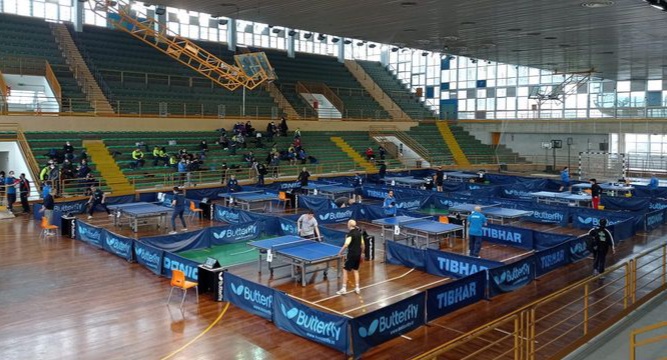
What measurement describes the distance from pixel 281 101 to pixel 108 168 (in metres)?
17.9

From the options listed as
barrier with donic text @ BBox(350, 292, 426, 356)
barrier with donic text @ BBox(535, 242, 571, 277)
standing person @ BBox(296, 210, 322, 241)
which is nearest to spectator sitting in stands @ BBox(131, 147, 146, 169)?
standing person @ BBox(296, 210, 322, 241)

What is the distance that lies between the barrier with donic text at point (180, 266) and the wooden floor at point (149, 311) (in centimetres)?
33

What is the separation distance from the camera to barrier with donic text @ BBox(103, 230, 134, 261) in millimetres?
15866

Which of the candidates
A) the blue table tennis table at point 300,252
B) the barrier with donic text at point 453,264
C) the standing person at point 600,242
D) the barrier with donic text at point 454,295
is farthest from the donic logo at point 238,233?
the standing person at point 600,242

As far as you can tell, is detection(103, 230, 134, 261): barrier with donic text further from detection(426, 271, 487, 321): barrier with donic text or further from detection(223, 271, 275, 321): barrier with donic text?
detection(426, 271, 487, 321): barrier with donic text

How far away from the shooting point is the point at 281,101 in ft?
143

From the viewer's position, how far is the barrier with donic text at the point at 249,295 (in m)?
11.1

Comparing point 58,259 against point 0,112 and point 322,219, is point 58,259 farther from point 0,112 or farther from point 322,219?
point 0,112

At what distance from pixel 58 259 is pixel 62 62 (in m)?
22.8

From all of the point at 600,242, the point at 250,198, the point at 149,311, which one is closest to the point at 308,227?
the point at 149,311

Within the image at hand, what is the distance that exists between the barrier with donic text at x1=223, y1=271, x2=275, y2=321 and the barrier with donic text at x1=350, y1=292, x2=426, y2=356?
7.64ft

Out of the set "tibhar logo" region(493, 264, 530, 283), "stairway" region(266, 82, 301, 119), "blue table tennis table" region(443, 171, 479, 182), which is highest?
"stairway" region(266, 82, 301, 119)

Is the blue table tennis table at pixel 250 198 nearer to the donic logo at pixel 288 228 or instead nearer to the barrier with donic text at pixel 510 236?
the donic logo at pixel 288 228

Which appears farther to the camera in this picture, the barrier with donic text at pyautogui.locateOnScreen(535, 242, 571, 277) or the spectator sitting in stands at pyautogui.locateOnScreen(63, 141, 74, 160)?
the spectator sitting in stands at pyautogui.locateOnScreen(63, 141, 74, 160)
